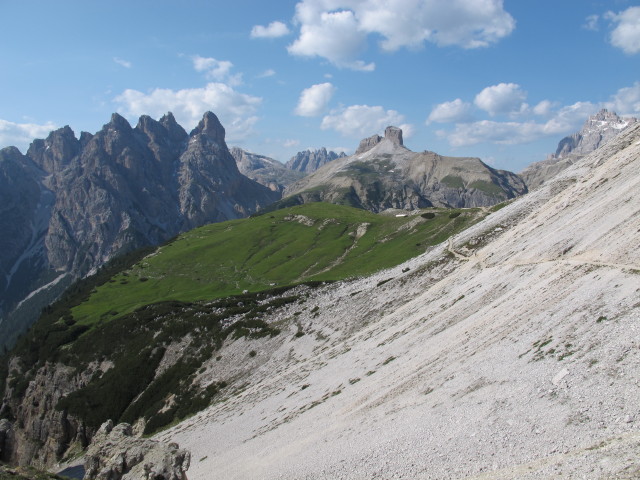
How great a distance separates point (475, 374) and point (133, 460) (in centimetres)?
2364

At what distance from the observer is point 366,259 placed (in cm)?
12719

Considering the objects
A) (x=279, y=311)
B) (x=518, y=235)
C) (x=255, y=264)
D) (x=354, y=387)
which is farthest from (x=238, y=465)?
(x=255, y=264)

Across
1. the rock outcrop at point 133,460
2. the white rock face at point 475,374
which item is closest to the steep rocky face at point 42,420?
the white rock face at point 475,374

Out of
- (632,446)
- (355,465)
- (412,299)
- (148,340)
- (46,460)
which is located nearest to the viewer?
(632,446)

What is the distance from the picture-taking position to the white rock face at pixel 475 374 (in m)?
20.6

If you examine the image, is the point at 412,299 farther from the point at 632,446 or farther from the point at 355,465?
the point at 632,446

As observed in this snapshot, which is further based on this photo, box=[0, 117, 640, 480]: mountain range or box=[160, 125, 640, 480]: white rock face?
box=[0, 117, 640, 480]: mountain range

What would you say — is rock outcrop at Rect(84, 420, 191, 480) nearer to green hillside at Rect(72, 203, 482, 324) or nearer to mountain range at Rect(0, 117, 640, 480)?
mountain range at Rect(0, 117, 640, 480)

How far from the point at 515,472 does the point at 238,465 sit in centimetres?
2283

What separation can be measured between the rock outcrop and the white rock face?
20.2 ft

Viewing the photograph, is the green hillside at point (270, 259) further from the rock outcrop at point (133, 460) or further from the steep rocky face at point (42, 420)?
the rock outcrop at point (133, 460)

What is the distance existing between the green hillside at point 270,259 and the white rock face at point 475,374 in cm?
4842

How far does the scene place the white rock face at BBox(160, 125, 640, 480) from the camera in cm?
2064

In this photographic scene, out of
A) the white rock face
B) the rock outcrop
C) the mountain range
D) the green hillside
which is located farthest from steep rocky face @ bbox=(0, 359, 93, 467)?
the rock outcrop
